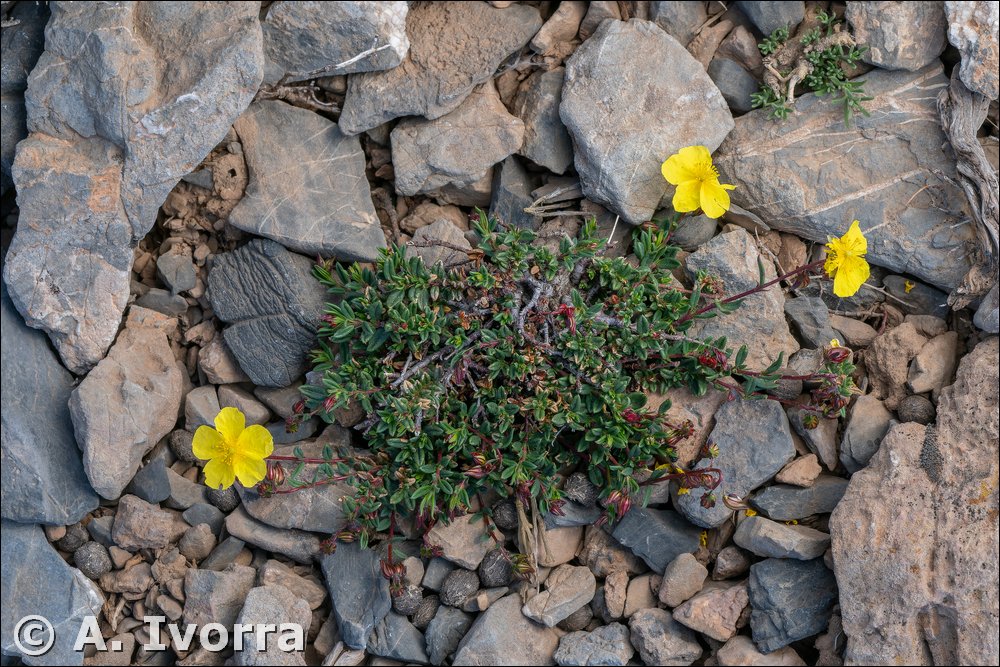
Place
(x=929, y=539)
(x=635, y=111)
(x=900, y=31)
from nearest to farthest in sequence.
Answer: (x=929, y=539), (x=900, y=31), (x=635, y=111)

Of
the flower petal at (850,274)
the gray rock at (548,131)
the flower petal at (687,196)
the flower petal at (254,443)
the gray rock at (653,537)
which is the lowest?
the gray rock at (653,537)

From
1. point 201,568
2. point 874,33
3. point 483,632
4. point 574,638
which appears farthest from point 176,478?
point 874,33

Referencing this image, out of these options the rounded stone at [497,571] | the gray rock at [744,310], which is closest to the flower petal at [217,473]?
the rounded stone at [497,571]

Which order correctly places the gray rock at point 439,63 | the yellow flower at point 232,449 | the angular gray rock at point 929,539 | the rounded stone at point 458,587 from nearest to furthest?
1. the angular gray rock at point 929,539
2. the yellow flower at point 232,449
3. the rounded stone at point 458,587
4. the gray rock at point 439,63

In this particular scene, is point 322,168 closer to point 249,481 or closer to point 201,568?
point 249,481

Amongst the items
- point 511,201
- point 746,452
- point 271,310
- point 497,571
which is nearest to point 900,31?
point 511,201

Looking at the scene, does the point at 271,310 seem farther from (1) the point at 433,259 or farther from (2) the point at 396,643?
(2) the point at 396,643

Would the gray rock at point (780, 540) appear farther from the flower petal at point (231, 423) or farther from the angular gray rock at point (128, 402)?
the angular gray rock at point (128, 402)
